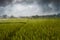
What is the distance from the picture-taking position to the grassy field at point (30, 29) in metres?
2.80

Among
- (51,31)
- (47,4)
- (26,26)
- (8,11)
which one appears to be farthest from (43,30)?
(8,11)

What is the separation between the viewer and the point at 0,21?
304 cm

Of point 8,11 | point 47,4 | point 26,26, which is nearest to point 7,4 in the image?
point 8,11

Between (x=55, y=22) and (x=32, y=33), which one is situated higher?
(x=55, y=22)

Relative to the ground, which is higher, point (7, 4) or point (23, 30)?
point (7, 4)

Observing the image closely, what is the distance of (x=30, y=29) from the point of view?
2.90m

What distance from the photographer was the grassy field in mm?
2799

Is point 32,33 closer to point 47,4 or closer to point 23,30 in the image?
point 23,30

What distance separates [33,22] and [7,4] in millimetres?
622

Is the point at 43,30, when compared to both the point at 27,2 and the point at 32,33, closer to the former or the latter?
the point at 32,33

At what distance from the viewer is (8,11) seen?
3.03 meters

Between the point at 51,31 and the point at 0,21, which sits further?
the point at 0,21

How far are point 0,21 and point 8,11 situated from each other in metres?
0.26

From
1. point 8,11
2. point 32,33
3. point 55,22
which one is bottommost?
point 32,33
